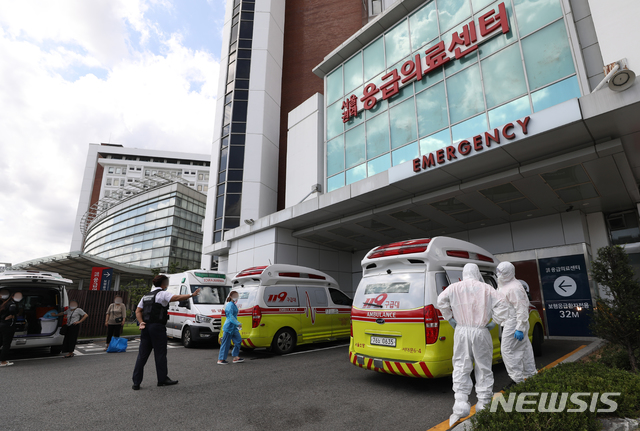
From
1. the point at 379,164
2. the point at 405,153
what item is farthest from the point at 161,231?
the point at 405,153

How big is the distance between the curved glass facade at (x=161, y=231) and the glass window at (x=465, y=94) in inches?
1553

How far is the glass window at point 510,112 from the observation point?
34.1 feet

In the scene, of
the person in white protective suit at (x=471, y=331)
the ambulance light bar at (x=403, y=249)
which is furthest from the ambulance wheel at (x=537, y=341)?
the person in white protective suit at (x=471, y=331)

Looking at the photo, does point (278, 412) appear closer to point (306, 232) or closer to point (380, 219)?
point (380, 219)

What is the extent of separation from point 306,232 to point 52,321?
380 inches

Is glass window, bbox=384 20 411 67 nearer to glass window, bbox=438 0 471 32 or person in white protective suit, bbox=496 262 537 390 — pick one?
glass window, bbox=438 0 471 32

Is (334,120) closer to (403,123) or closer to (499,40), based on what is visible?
(403,123)

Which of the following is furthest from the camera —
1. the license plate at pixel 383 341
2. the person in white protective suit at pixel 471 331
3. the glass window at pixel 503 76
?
the glass window at pixel 503 76

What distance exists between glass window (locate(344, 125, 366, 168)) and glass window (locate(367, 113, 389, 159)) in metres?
0.43

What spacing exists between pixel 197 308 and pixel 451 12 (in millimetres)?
14303

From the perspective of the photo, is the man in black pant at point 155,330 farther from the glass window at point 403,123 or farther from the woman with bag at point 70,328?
the glass window at point 403,123

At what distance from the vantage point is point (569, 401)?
339 cm

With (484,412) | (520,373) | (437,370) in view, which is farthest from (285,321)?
(484,412)

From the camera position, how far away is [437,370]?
5078mm
